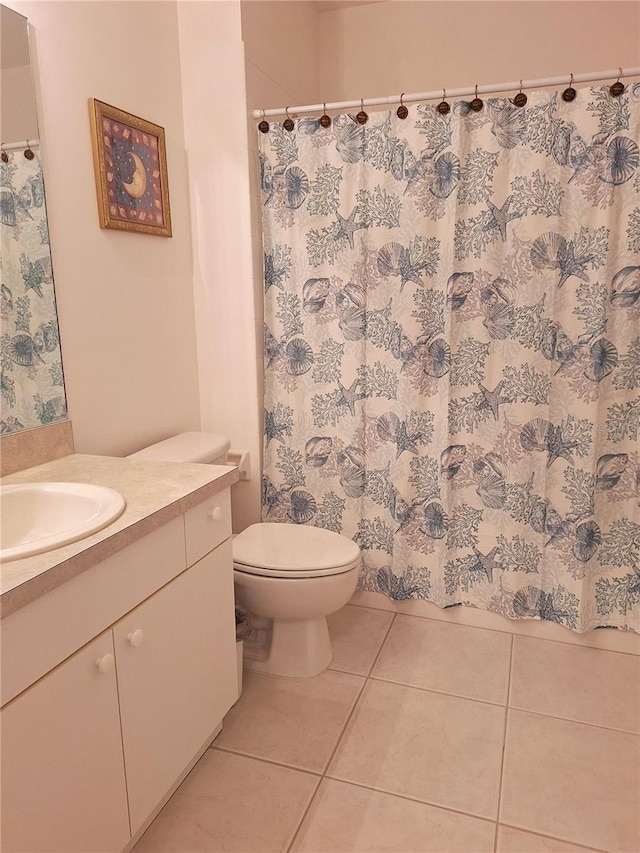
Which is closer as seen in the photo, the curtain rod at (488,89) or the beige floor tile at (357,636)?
the curtain rod at (488,89)

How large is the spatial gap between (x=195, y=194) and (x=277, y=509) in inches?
49.8

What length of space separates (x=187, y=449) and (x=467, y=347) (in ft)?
3.38

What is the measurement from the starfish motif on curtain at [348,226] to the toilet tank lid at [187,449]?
A: 0.86m

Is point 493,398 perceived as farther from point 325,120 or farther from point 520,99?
point 325,120

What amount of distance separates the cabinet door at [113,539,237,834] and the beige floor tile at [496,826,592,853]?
2.51ft

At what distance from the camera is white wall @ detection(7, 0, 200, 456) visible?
5.36 feet

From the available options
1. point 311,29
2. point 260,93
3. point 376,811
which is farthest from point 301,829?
point 311,29

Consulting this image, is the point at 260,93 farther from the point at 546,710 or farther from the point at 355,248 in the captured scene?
the point at 546,710

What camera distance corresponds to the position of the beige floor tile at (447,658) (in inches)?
76.6

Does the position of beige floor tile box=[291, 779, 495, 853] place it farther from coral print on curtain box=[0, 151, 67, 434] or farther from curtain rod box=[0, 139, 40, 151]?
curtain rod box=[0, 139, 40, 151]

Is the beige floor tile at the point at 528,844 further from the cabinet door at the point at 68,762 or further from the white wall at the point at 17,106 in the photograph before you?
the white wall at the point at 17,106

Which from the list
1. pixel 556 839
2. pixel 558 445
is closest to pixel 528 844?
pixel 556 839

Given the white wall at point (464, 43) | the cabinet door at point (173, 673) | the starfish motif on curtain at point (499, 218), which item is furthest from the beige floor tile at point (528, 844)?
the white wall at point (464, 43)

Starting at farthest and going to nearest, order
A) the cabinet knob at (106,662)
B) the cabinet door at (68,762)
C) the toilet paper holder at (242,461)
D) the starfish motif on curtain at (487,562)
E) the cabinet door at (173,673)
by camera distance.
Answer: the toilet paper holder at (242,461)
the starfish motif on curtain at (487,562)
the cabinet door at (173,673)
the cabinet knob at (106,662)
the cabinet door at (68,762)
